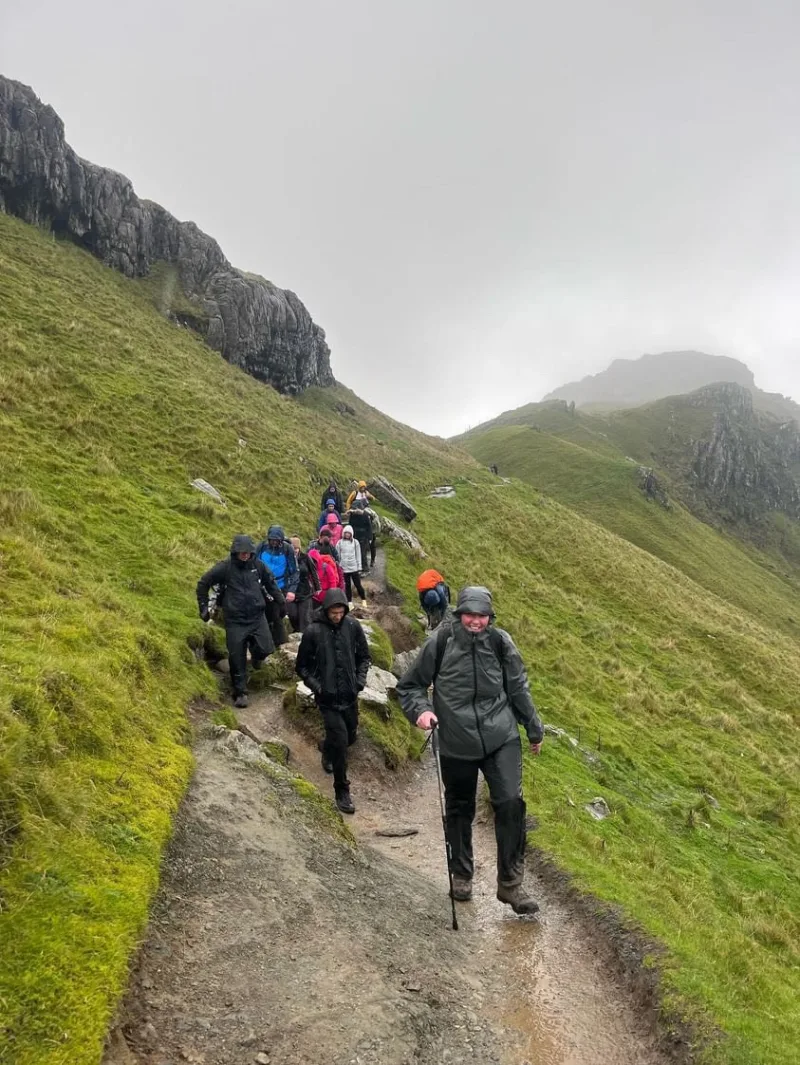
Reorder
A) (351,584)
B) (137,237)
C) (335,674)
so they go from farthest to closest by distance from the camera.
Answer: (137,237), (351,584), (335,674)

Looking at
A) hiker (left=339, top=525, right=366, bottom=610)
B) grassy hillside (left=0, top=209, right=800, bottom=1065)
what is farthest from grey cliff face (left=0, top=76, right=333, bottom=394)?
→ hiker (left=339, top=525, right=366, bottom=610)

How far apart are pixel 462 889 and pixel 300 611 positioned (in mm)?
8912

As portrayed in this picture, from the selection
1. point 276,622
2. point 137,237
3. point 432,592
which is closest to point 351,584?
point 432,592

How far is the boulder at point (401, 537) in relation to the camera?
29.6 m

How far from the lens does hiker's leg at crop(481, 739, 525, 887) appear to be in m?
7.23

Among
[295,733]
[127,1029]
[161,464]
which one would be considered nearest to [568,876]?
[295,733]

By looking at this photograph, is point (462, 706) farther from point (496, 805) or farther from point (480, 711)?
point (496, 805)

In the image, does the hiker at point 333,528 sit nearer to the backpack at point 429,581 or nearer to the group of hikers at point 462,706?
the backpack at point 429,581

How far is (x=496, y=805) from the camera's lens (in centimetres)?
750

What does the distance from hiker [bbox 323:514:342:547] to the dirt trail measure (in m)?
11.1

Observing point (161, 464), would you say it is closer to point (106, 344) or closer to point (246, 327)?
point (106, 344)

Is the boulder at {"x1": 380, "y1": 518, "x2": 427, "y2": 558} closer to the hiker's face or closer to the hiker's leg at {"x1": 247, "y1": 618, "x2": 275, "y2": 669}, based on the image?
the hiker's leg at {"x1": 247, "y1": 618, "x2": 275, "y2": 669}

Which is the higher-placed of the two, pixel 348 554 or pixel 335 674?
pixel 348 554

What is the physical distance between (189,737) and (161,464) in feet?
55.9
